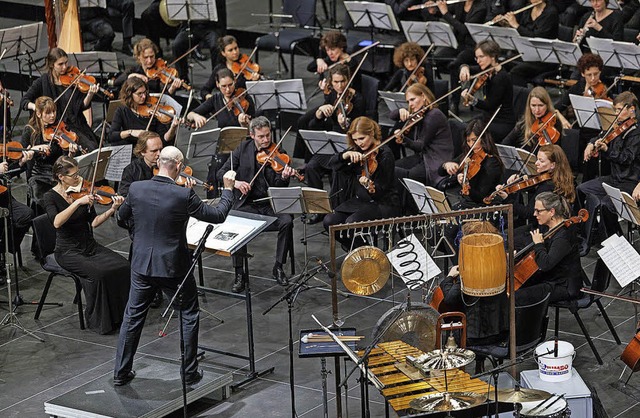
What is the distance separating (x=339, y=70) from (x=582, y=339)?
3760 mm

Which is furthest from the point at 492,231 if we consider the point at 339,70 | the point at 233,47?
the point at 233,47

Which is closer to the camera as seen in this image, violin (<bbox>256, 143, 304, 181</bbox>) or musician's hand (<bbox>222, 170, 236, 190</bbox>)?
musician's hand (<bbox>222, 170, 236, 190</bbox>)

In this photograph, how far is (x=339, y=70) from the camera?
11.8 meters

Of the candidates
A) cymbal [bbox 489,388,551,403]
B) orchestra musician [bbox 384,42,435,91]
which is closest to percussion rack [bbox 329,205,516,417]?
cymbal [bbox 489,388,551,403]

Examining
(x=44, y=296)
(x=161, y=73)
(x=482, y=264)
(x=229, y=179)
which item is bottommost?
(x=44, y=296)

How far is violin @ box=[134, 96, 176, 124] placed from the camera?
1179 centimetres

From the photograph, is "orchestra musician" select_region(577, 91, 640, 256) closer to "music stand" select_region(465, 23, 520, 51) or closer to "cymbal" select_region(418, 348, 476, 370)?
"music stand" select_region(465, 23, 520, 51)

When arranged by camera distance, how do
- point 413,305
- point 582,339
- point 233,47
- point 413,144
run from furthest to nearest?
point 233,47 → point 413,144 → point 582,339 → point 413,305

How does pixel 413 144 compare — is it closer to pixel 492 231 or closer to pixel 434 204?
pixel 434 204

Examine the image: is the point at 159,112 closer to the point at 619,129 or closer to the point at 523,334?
the point at 619,129

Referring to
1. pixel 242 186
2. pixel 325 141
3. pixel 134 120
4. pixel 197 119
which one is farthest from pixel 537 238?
pixel 134 120

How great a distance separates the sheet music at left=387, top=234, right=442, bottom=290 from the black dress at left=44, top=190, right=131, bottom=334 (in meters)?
2.39

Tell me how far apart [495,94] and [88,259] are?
4342 mm

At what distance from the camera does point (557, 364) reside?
7695 millimetres
